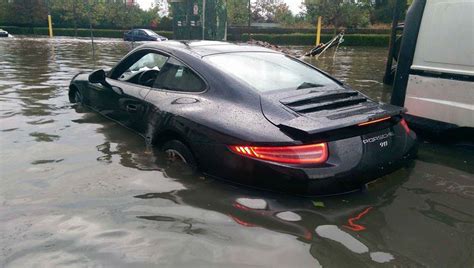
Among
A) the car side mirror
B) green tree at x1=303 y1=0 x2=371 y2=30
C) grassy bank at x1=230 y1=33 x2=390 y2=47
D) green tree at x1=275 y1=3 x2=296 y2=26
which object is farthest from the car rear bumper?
green tree at x1=275 y1=3 x2=296 y2=26

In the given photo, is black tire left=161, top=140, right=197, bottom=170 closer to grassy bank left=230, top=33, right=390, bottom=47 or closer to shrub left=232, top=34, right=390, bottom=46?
grassy bank left=230, top=33, right=390, bottom=47

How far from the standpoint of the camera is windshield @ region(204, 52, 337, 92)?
3.72m

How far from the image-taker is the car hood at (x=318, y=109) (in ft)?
9.82

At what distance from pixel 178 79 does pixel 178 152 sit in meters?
0.80

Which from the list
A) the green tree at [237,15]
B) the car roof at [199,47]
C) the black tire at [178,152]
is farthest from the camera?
the green tree at [237,15]

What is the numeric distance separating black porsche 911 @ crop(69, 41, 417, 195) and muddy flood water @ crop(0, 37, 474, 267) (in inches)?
8.9

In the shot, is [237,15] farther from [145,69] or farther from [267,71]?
[267,71]

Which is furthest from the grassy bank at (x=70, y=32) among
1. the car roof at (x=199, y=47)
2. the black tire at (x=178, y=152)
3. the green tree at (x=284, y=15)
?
the black tire at (x=178, y=152)

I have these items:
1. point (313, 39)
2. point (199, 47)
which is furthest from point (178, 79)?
point (313, 39)

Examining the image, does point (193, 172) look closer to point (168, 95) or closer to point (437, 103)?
point (168, 95)

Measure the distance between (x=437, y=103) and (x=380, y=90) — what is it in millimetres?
5120

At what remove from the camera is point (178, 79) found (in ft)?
13.3

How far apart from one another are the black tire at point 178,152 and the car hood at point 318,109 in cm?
80

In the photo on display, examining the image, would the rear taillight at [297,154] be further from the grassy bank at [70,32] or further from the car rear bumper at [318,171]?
the grassy bank at [70,32]
